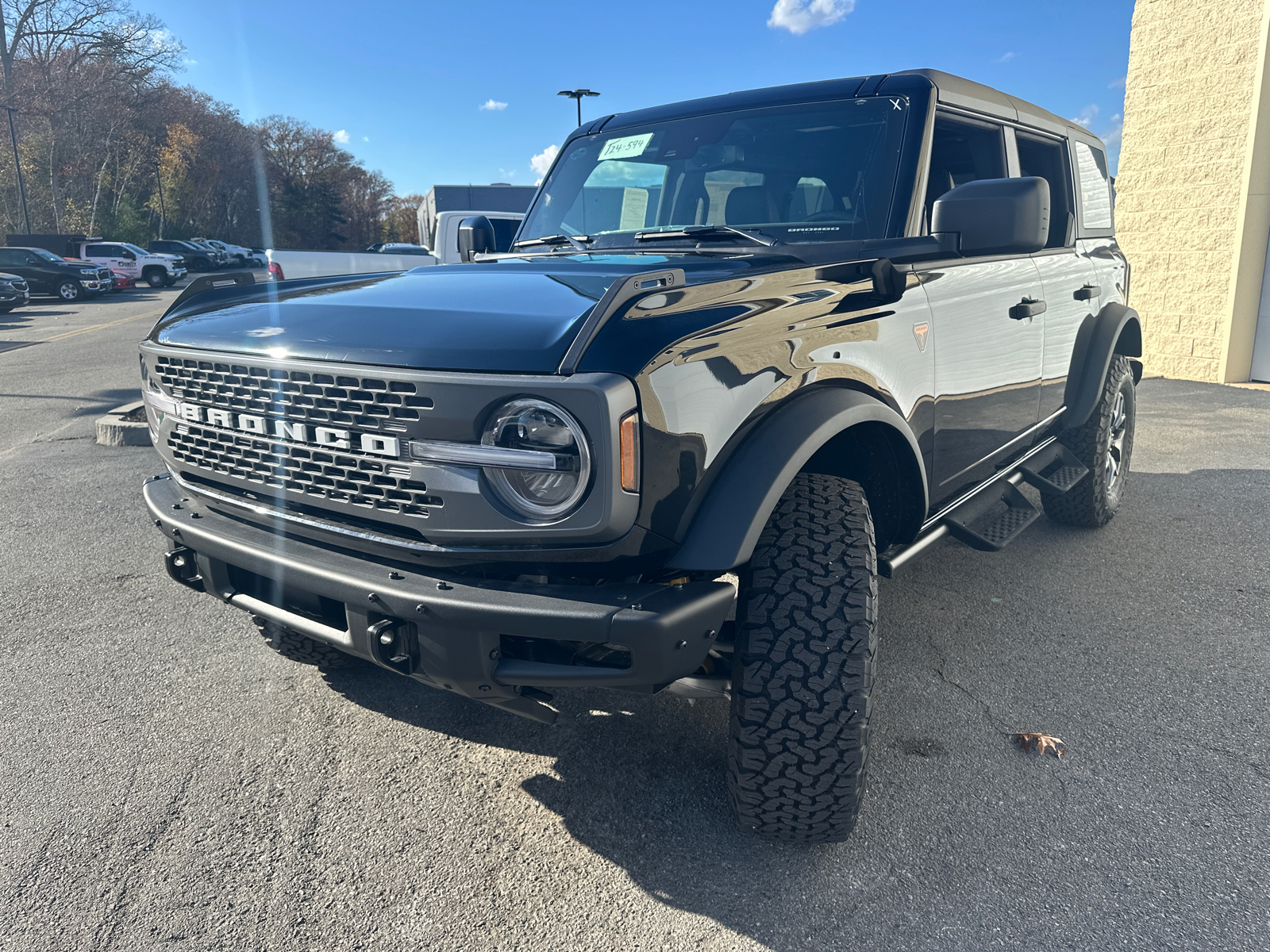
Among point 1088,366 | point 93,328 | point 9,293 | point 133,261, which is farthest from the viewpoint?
point 133,261

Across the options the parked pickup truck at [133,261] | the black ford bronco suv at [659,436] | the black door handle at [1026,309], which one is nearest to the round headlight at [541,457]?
the black ford bronco suv at [659,436]

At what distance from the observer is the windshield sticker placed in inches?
134

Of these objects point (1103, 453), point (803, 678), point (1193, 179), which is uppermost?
point (1193, 179)

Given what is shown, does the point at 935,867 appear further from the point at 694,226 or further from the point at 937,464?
the point at 694,226

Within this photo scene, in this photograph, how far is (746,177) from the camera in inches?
120

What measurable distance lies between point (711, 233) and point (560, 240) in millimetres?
707

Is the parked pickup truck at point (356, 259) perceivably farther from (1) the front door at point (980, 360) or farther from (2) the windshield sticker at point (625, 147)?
(1) the front door at point (980, 360)

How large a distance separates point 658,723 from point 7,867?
177 cm

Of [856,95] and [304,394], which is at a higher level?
[856,95]

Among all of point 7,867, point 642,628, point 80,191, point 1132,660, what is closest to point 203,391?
Result: point 7,867

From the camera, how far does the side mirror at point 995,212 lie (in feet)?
8.04

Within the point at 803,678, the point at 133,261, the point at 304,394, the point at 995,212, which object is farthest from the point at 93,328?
the point at 803,678

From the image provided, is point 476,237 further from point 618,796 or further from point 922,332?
point 618,796

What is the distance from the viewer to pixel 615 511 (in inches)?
70.0
